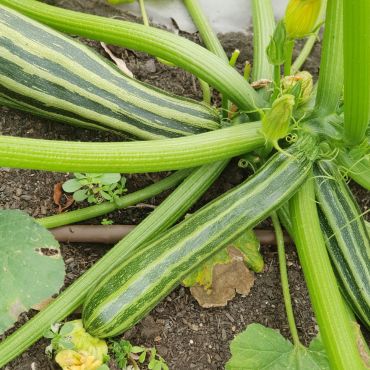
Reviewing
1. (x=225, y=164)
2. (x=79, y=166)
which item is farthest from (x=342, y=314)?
(x=79, y=166)

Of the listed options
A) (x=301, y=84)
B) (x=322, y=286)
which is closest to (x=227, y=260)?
(x=322, y=286)

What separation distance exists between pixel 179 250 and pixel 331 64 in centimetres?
73

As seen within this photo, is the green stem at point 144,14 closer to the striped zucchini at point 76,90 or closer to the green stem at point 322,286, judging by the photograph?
the striped zucchini at point 76,90

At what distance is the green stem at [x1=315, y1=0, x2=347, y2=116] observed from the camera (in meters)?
1.93

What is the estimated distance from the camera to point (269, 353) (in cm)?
196

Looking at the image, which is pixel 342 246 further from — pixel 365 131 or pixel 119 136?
pixel 119 136

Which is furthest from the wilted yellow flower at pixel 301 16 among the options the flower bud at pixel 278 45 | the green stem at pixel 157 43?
the green stem at pixel 157 43

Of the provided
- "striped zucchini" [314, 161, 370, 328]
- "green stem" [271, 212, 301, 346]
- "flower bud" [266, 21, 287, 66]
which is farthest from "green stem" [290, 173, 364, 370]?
"flower bud" [266, 21, 287, 66]

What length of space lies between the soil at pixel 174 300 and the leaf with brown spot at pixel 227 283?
0.10 ft

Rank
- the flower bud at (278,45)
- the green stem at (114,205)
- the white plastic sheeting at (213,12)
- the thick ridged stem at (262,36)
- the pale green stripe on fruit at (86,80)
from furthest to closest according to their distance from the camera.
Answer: the white plastic sheeting at (213,12), the thick ridged stem at (262,36), the green stem at (114,205), the pale green stripe on fruit at (86,80), the flower bud at (278,45)

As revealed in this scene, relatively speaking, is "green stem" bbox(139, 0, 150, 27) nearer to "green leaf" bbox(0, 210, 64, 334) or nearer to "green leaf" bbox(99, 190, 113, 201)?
"green leaf" bbox(99, 190, 113, 201)

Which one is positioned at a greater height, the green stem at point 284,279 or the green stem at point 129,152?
the green stem at point 129,152

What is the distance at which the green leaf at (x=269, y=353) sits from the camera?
A: 1.94m

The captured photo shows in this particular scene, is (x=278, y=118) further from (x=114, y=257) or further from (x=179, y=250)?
(x=114, y=257)
